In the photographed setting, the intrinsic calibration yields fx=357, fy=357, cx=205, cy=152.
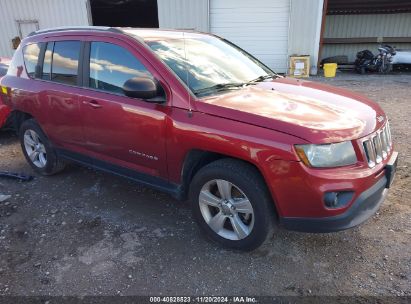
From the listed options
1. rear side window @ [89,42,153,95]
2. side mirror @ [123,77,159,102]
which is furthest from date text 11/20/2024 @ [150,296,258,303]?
rear side window @ [89,42,153,95]

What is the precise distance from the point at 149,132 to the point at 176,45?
0.98 metres

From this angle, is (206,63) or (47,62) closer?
(206,63)

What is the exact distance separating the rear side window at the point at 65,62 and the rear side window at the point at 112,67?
28 centimetres

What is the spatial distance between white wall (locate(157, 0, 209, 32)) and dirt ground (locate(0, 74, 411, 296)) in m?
9.99

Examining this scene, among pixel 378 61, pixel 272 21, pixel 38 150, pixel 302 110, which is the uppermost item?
pixel 272 21

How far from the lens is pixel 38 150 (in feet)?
15.7

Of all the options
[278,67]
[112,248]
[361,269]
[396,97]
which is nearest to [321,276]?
[361,269]

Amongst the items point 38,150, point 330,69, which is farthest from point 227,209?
point 330,69

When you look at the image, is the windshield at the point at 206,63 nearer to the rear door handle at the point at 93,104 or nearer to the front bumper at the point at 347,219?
the rear door handle at the point at 93,104

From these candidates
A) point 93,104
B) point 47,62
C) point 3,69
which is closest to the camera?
point 93,104

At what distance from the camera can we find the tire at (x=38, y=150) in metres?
4.55

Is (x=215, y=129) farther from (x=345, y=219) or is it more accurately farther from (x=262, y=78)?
(x=262, y=78)

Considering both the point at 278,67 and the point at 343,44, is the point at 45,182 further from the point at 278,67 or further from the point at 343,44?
the point at 343,44

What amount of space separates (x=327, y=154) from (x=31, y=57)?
3813 mm
